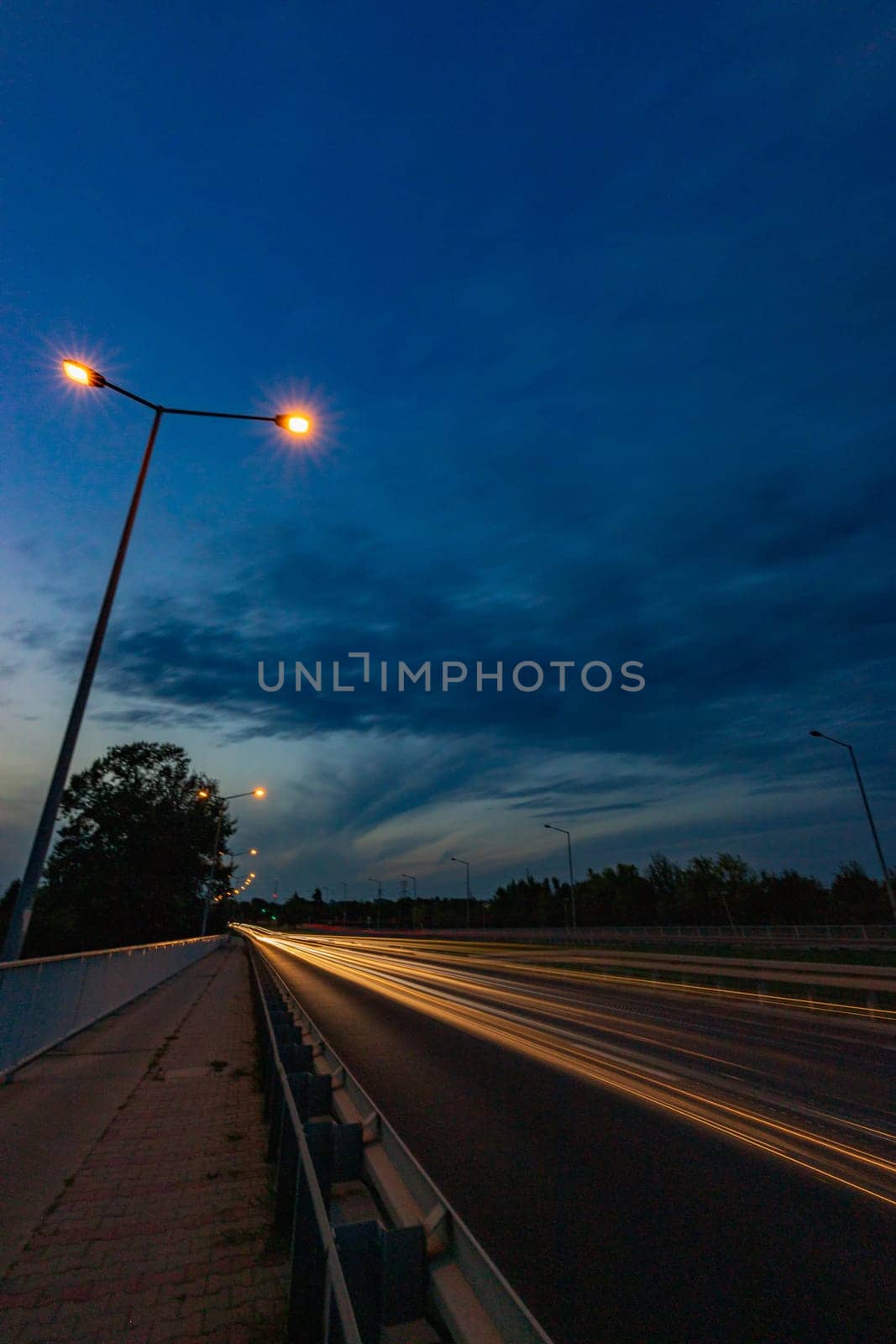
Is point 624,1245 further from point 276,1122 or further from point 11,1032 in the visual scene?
point 11,1032

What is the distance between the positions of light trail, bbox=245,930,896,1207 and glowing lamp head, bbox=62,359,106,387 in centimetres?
1184

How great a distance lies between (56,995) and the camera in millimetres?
10867

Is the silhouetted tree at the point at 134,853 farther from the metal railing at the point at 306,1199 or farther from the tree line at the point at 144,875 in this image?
the metal railing at the point at 306,1199

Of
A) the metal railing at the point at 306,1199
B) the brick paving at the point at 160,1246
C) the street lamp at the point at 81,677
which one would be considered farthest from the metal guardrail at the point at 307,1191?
the street lamp at the point at 81,677

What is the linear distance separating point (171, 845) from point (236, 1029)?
3980 cm

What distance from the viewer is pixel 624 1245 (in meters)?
4.41

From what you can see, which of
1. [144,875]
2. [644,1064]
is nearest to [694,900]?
[144,875]

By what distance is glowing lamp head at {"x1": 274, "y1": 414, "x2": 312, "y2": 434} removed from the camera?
36.0 feet

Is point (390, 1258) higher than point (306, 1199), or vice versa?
point (306, 1199)

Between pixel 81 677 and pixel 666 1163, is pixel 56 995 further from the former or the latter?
pixel 666 1163

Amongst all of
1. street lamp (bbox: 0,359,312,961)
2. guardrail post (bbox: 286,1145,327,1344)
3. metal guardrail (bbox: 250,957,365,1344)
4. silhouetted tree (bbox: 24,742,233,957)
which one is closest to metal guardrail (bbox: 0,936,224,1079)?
street lamp (bbox: 0,359,312,961)

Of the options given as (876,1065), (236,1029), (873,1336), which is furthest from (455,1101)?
(236,1029)

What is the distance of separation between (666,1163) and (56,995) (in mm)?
9537

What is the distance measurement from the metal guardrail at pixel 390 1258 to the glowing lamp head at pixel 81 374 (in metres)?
9.43
